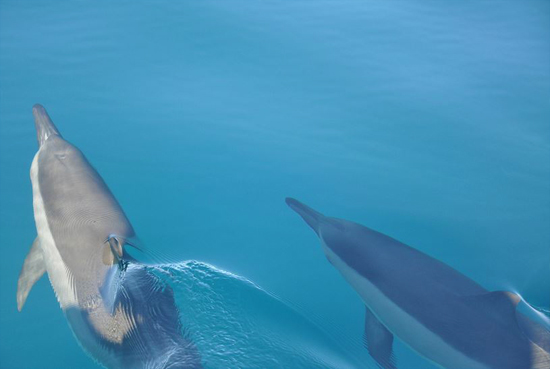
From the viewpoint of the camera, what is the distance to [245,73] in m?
6.49

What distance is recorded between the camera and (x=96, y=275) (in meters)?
3.55

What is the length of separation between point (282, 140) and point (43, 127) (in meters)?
2.35

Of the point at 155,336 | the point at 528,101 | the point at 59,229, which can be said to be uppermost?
the point at 528,101

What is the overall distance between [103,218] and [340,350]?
1994 millimetres

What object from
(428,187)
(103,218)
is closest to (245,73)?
(428,187)

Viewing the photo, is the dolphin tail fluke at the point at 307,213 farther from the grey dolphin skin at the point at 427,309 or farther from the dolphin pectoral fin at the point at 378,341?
the dolphin pectoral fin at the point at 378,341

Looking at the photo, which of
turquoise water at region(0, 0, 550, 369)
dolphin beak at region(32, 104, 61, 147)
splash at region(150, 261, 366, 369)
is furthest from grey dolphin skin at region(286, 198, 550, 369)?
dolphin beak at region(32, 104, 61, 147)

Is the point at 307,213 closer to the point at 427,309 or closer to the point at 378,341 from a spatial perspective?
the point at 378,341

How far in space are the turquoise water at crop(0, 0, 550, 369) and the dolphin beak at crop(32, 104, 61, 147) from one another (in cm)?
35

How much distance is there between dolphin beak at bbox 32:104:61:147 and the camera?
496 centimetres

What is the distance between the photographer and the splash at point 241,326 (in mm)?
3537

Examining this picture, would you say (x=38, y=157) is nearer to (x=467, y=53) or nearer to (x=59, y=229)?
(x=59, y=229)

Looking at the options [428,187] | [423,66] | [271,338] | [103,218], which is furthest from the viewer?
[423,66]

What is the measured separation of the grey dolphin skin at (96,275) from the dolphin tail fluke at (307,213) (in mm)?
1412
